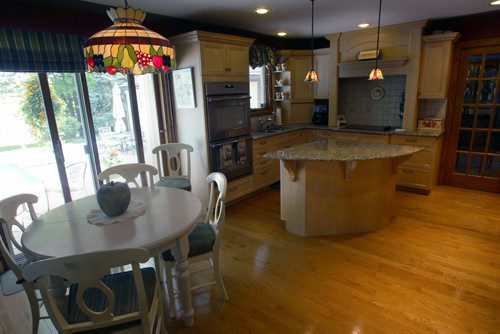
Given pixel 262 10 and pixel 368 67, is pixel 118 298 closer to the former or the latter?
pixel 262 10

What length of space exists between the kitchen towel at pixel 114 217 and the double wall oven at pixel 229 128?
5.59 feet

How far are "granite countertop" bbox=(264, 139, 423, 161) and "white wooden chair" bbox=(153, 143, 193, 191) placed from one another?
0.97 m

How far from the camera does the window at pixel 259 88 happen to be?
16.8 feet

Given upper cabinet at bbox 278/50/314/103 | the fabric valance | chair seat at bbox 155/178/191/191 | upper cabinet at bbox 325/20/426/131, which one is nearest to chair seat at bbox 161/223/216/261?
chair seat at bbox 155/178/191/191

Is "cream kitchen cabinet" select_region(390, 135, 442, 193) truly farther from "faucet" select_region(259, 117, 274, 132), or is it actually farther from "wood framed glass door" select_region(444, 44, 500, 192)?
"faucet" select_region(259, 117, 274, 132)

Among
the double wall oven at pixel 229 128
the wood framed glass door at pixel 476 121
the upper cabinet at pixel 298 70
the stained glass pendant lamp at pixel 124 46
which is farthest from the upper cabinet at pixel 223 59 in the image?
the wood framed glass door at pixel 476 121

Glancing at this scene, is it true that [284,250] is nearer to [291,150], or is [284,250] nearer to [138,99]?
[291,150]

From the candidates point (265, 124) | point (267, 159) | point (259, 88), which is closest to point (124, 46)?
point (267, 159)

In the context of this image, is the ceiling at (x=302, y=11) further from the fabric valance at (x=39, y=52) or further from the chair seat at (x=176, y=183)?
the chair seat at (x=176, y=183)

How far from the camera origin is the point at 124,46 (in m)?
1.45

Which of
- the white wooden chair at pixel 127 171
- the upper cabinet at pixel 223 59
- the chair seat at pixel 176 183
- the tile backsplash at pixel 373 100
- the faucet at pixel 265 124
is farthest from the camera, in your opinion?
the faucet at pixel 265 124

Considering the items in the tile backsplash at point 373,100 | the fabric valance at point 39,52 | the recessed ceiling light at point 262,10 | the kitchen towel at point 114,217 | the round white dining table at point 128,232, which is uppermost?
the recessed ceiling light at point 262,10

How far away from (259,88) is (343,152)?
2.65m

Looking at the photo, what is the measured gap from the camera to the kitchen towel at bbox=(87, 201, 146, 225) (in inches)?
74.1
